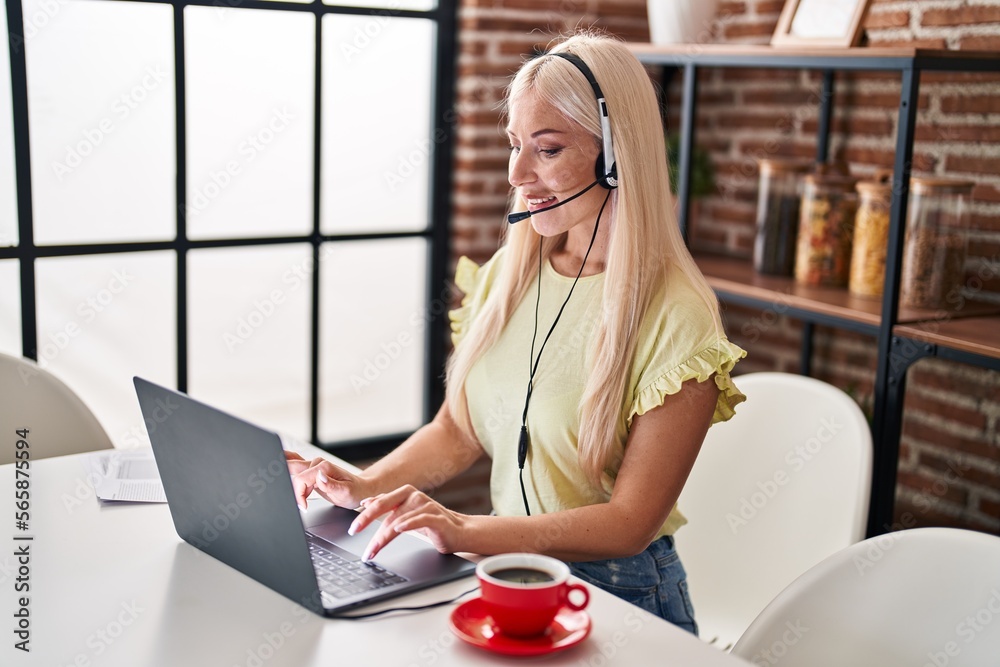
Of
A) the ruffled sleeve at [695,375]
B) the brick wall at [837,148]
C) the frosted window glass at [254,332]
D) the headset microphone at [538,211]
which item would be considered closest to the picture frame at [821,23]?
the brick wall at [837,148]

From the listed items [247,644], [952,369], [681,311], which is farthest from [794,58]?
[247,644]

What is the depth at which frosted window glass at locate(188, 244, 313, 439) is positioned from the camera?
2.69 meters

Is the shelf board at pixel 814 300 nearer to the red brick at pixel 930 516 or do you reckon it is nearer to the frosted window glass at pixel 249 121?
the red brick at pixel 930 516

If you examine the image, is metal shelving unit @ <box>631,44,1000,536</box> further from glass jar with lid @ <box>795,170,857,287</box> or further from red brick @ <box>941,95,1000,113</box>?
red brick @ <box>941,95,1000,113</box>

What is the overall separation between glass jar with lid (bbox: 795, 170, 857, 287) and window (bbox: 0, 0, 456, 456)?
1012mm

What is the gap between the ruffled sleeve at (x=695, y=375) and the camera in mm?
1538

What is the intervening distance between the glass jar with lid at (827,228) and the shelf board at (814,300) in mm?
36

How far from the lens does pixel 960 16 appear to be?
2.32 metres

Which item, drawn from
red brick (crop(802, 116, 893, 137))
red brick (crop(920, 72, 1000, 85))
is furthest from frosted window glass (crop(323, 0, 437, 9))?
red brick (crop(920, 72, 1000, 85))

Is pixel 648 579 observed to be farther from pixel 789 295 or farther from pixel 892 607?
pixel 789 295

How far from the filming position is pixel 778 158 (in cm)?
284

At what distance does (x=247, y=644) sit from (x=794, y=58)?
173cm

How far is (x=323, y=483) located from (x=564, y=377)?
0.42 m

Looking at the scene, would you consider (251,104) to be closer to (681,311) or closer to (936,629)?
(681,311)
